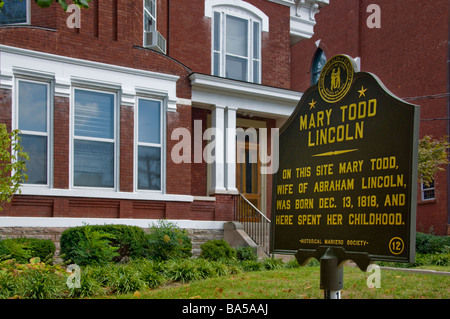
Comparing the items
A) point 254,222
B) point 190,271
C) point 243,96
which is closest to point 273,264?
point 190,271

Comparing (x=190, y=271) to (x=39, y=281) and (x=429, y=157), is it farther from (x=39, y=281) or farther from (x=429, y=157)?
(x=429, y=157)

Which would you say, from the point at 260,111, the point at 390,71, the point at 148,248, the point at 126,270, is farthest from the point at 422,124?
the point at 126,270

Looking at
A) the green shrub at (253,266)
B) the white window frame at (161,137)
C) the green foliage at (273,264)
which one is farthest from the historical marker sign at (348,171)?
the white window frame at (161,137)

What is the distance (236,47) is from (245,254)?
7.86m

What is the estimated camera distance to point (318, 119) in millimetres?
5020

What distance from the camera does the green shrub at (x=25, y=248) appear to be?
1033 cm

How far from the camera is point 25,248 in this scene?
438 inches

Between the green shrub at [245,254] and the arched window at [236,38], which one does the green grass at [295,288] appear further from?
the arched window at [236,38]

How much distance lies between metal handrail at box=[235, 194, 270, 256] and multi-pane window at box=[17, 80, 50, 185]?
18.0 ft

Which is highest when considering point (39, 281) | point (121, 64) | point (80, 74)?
point (121, 64)

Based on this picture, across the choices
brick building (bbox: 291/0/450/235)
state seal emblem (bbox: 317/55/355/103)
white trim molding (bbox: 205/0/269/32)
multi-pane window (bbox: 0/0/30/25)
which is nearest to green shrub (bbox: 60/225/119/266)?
multi-pane window (bbox: 0/0/30/25)

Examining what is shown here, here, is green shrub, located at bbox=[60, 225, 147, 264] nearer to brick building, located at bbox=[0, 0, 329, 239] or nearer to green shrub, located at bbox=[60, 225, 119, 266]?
green shrub, located at bbox=[60, 225, 119, 266]

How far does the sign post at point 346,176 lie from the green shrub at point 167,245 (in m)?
7.25

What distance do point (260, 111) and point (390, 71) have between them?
35.2 feet
